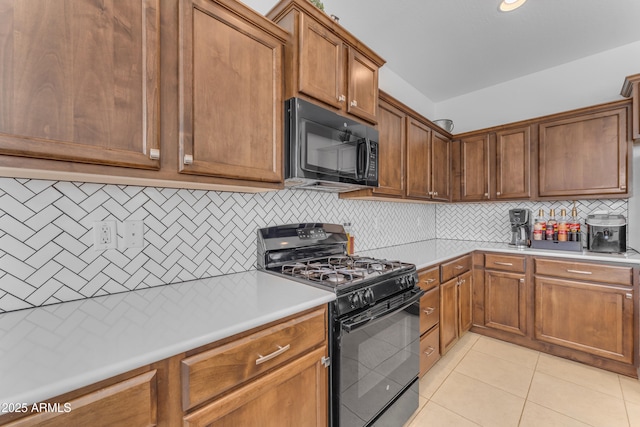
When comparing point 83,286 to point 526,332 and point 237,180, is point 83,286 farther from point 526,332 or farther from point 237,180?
point 526,332

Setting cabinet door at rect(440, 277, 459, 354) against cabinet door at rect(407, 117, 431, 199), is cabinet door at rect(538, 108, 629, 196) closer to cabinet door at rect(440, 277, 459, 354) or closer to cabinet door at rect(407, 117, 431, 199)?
cabinet door at rect(407, 117, 431, 199)

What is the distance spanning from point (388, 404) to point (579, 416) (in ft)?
4.19

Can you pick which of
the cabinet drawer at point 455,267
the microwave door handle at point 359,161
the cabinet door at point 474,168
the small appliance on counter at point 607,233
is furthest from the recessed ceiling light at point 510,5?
the cabinet drawer at point 455,267

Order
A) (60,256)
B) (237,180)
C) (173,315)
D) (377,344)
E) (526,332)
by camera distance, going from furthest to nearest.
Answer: (526,332), (377,344), (237,180), (60,256), (173,315)

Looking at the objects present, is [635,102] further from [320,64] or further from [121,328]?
[121,328]

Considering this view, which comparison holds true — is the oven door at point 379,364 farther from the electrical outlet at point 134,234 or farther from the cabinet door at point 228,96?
the electrical outlet at point 134,234

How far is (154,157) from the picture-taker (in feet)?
3.33

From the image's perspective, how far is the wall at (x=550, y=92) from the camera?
2.58 m

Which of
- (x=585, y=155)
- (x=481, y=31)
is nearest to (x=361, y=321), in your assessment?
(x=481, y=31)

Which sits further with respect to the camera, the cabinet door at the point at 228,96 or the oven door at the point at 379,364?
the oven door at the point at 379,364

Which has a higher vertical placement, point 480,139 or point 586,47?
point 586,47

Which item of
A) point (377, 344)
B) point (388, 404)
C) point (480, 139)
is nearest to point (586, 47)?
point (480, 139)

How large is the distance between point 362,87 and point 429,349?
193cm

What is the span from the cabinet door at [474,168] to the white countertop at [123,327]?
8.42 ft
